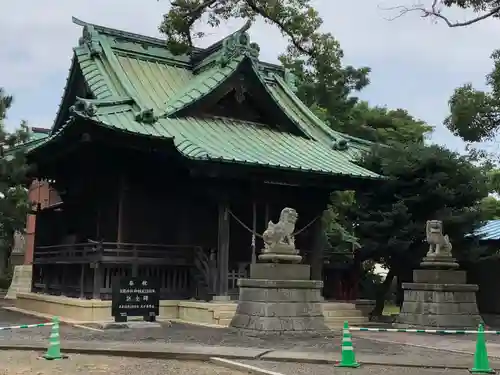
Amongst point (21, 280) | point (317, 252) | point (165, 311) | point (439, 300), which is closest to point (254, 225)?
point (317, 252)

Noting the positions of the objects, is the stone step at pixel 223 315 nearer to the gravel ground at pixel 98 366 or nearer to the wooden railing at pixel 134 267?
the wooden railing at pixel 134 267

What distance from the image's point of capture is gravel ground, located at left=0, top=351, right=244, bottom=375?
10.3 m

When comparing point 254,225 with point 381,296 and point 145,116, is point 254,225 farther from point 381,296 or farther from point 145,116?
point 381,296

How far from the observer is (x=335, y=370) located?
10.7 metres

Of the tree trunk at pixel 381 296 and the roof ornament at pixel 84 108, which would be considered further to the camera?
the tree trunk at pixel 381 296

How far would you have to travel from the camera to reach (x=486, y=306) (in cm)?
2397

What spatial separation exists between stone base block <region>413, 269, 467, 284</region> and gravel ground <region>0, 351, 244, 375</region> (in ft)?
27.9

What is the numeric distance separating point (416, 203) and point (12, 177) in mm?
12515

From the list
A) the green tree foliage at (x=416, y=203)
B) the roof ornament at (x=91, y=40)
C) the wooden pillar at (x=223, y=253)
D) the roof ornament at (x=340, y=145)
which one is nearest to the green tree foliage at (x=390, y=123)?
the roof ornament at (x=340, y=145)

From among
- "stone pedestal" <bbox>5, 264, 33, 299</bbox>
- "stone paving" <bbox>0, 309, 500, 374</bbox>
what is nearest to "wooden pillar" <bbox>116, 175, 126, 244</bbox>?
"stone paving" <bbox>0, 309, 500, 374</bbox>

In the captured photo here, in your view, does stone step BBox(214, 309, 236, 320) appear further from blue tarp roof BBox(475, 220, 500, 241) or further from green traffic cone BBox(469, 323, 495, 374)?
blue tarp roof BBox(475, 220, 500, 241)

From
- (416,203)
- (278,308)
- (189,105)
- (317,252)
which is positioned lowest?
(278,308)

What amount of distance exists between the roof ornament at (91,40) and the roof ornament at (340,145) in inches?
345

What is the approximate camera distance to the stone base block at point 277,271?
592 inches
